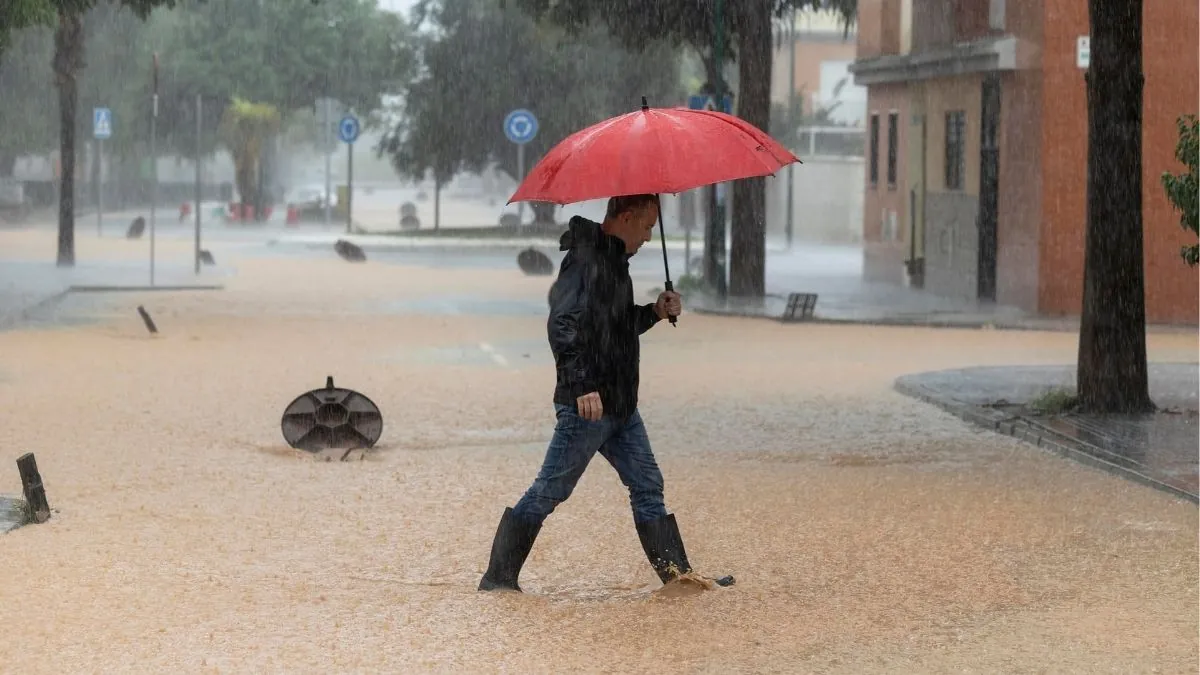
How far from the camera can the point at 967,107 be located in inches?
1148

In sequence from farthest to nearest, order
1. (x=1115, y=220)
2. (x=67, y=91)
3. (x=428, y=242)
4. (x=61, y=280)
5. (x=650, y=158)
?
(x=428, y=242) → (x=67, y=91) → (x=61, y=280) → (x=1115, y=220) → (x=650, y=158)

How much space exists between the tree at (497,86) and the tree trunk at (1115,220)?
39.8 metres

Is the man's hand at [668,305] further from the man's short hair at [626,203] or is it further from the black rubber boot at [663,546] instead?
the black rubber boot at [663,546]

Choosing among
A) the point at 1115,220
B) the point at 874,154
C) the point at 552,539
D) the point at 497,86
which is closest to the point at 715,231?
the point at 874,154

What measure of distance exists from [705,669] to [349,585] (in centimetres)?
193

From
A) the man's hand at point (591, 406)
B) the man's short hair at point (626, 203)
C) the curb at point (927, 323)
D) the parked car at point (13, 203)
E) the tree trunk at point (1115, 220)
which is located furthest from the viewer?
the parked car at point (13, 203)

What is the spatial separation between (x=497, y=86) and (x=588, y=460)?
48.3m

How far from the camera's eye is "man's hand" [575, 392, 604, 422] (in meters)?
7.45

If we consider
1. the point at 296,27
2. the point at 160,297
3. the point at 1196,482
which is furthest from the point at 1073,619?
the point at 296,27

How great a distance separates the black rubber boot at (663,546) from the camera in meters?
7.95

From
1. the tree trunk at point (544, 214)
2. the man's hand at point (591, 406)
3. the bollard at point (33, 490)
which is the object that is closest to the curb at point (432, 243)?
the tree trunk at point (544, 214)

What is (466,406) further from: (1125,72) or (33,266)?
(33,266)

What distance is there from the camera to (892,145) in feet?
113

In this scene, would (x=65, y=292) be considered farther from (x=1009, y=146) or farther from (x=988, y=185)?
(x=1009, y=146)
